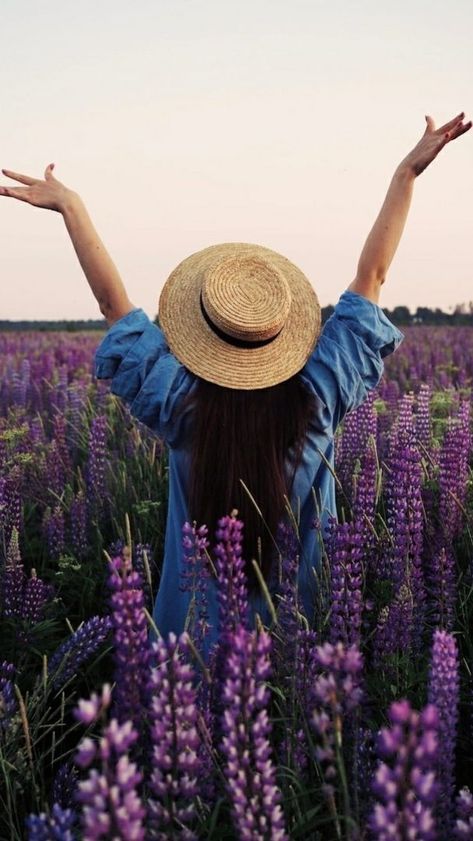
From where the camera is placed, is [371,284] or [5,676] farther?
[371,284]

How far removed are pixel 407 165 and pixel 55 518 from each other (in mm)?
2209

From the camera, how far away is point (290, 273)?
299 cm

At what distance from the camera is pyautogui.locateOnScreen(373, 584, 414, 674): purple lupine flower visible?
7.77ft

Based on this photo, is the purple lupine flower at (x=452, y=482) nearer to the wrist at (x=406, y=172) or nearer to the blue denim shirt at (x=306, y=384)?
the blue denim shirt at (x=306, y=384)

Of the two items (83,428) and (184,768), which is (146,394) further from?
(83,428)

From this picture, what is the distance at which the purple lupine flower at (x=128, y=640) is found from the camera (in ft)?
4.96

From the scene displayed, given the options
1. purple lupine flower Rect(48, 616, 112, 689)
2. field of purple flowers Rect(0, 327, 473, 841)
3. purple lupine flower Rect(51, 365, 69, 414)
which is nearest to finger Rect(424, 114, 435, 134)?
field of purple flowers Rect(0, 327, 473, 841)

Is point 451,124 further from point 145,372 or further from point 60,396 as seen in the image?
point 60,396

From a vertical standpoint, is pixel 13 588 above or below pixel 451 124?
below

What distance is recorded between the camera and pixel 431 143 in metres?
3.09

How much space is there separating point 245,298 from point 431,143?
1.00 m

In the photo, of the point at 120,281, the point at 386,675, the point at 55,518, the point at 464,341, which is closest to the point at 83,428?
the point at 55,518

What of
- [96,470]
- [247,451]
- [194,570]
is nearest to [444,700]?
[194,570]

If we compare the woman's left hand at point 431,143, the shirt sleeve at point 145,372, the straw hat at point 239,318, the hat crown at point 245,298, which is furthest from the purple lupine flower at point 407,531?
the woman's left hand at point 431,143
